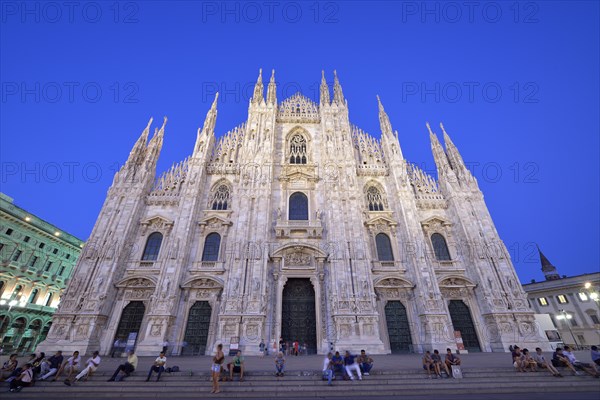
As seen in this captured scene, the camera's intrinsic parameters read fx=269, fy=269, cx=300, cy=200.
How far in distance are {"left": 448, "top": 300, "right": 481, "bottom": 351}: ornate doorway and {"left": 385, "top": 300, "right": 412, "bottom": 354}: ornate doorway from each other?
3.36 meters

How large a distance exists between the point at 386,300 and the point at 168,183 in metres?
19.4

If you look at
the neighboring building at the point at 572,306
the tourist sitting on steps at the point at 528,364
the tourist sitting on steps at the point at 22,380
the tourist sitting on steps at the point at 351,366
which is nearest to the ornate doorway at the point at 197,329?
the tourist sitting on steps at the point at 22,380

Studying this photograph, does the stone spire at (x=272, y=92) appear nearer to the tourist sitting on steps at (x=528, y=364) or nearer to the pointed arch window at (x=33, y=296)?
the tourist sitting on steps at (x=528, y=364)

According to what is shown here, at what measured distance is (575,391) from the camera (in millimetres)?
8562

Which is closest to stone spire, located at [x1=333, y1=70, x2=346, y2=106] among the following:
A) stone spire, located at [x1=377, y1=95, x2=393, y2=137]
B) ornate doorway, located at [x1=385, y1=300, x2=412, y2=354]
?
stone spire, located at [x1=377, y1=95, x2=393, y2=137]

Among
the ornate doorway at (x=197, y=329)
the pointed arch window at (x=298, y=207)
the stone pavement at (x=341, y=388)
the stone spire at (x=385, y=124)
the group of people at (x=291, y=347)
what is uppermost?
the stone spire at (x=385, y=124)

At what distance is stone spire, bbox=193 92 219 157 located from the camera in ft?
77.7

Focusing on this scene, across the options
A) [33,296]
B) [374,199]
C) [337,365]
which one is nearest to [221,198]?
[374,199]

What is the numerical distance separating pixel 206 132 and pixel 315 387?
22.0 m

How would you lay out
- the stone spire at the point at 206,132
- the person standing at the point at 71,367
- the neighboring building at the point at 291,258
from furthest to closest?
the stone spire at the point at 206,132
the neighboring building at the point at 291,258
the person standing at the point at 71,367

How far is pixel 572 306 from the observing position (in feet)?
112

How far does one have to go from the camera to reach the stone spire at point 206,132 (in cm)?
2369

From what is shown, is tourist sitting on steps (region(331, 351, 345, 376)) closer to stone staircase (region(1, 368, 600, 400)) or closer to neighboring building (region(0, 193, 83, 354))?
stone staircase (region(1, 368, 600, 400))

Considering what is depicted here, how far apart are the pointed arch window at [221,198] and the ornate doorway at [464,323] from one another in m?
18.5
